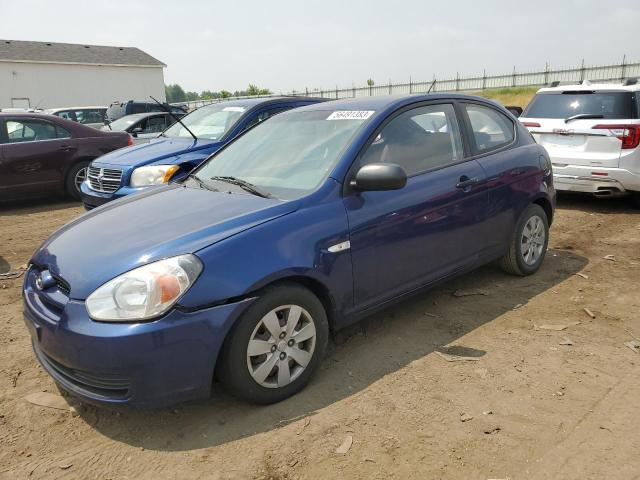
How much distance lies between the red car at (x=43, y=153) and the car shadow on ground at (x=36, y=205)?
0.76 feet

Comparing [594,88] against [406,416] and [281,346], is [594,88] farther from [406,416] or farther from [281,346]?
[281,346]

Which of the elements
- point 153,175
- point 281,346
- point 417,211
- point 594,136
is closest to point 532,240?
point 417,211

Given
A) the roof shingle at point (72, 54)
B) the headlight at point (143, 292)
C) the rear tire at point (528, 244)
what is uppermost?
the roof shingle at point (72, 54)

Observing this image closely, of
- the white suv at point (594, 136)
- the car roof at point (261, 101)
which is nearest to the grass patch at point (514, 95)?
the white suv at point (594, 136)

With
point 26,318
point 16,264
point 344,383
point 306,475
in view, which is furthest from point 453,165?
point 16,264

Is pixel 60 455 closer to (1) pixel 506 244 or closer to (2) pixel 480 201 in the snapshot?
(2) pixel 480 201

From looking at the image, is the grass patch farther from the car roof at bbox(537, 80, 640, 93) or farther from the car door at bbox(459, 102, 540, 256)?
the car door at bbox(459, 102, 540, 256)

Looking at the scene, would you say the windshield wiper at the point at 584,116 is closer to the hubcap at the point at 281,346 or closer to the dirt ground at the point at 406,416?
the dirt ground at the point at 406,416

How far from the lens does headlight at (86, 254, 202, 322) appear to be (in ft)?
8.59

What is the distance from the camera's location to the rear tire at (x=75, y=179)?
9.36 m

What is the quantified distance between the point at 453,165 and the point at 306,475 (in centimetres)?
257

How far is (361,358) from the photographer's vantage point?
359cm

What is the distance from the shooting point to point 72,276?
9.36 feet

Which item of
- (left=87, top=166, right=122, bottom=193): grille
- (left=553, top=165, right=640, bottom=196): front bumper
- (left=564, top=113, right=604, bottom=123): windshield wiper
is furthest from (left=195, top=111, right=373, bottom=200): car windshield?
(left=564, top=113, right=604, bottom=123): windshield wiper
